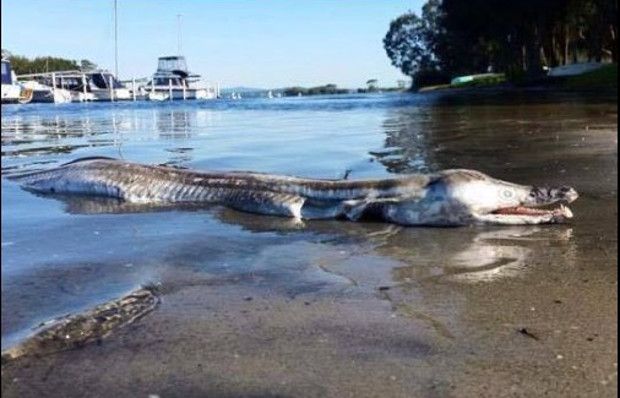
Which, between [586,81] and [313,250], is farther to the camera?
[586,81]

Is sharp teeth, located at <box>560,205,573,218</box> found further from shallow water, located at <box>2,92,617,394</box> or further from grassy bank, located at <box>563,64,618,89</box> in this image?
grassy bank, located at <box>563,64,618,89</box>

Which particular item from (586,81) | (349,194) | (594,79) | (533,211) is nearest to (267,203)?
(349,194)

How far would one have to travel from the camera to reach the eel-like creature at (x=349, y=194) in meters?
6.14

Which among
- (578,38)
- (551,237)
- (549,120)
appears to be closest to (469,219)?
(551,237)

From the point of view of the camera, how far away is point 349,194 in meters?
6.63

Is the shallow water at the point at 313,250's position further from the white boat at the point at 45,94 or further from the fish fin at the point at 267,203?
the white boat at the point at 45,94

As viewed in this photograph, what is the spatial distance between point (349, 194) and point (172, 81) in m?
91.7

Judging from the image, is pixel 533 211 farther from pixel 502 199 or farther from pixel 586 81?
pixel 586 81

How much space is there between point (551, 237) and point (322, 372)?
3.19 m

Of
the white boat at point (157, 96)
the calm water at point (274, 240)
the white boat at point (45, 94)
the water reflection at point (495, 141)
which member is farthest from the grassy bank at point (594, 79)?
the white boat at point (157, 96)

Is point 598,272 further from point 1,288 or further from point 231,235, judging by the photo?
point 1,288

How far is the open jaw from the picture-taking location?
6.06m

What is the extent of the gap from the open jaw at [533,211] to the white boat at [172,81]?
88.4 meters

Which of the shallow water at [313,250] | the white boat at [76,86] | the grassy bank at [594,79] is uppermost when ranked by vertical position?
the white boat at [76,86]
